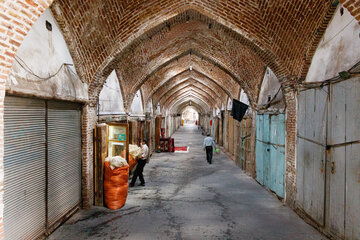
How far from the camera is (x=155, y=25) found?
19.5 ft

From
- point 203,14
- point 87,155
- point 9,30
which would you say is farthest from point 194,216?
point 203,14

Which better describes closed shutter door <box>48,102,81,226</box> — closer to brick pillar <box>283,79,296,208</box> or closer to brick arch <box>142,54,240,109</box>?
brick pillar <box>283,79,296,208</box>

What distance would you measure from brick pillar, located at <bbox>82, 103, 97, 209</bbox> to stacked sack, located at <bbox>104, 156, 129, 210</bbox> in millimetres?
387

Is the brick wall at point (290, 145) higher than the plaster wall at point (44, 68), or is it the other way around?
the plaster wall at point (44, 68)

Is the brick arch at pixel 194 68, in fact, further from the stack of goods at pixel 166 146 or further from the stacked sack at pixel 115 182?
the stacked sack at pixel 115 182

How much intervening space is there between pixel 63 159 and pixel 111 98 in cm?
355

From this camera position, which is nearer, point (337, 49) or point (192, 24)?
point (337, 49)

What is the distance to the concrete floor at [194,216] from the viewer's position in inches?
180

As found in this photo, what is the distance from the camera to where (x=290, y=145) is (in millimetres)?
6098

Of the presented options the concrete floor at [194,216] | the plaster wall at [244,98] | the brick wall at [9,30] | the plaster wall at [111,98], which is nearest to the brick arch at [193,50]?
the plaster wall at [111,98]

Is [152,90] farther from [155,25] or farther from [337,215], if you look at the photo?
[337,215]

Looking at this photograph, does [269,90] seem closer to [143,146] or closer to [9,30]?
[143,146]

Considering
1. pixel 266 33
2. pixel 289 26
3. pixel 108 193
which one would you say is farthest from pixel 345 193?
pixel 108 193

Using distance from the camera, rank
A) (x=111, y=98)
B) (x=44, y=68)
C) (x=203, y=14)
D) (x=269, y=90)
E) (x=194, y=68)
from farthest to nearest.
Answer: (x=194, y=68)
(x=111, y=98)
(x=269, y=90)
(x=203, y=14)
(x=44, y=68)
